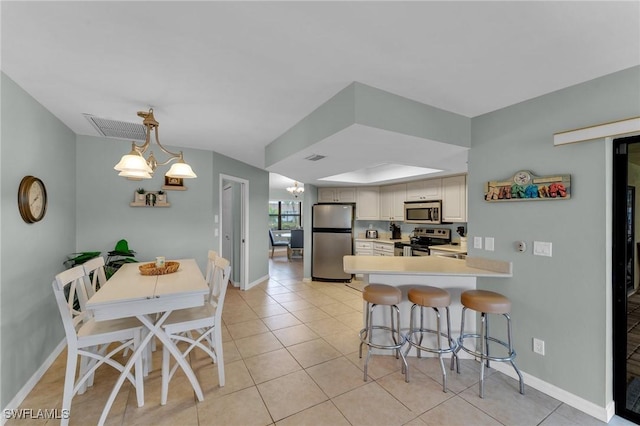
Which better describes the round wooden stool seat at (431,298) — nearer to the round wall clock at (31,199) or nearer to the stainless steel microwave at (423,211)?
the stainless steel microwave at (423,211)

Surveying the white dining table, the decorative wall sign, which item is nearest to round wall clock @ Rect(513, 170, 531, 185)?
the decorative wall sign

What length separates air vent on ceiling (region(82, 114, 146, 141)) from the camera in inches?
107

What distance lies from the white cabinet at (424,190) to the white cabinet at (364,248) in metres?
1.22

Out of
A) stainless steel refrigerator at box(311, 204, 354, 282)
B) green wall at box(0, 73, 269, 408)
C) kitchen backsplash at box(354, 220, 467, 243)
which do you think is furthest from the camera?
kitchen backsplash at box(354, 220, 467, 243)

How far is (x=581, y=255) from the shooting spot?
1934 millimetres

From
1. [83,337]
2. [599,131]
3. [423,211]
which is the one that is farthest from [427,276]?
[83,337]

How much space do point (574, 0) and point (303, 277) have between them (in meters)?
5.35

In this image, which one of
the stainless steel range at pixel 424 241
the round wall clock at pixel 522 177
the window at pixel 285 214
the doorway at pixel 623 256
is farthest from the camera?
the window at pixel 285 214

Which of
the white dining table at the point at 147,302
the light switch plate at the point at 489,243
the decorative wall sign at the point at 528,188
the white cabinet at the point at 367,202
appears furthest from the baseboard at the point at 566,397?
the white cabinet at the point at 367,202

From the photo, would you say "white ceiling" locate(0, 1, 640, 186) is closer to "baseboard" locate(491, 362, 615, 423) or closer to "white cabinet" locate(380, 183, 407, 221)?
"baseboard" locate(491, 362, 615, 423)

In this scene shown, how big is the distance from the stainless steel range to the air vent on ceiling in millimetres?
4354

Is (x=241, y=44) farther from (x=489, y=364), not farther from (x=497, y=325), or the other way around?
Result: (x=489, y=364)

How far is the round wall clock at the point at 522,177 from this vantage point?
2193 mm

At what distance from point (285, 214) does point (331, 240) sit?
525 centimetres
